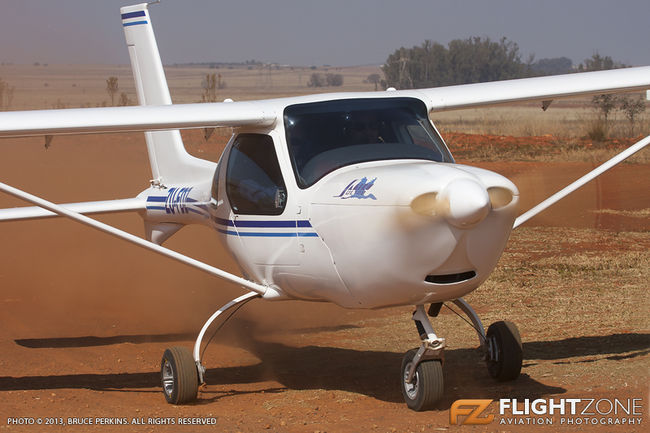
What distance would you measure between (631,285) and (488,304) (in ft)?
7.26

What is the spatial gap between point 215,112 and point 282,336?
14.0 ft

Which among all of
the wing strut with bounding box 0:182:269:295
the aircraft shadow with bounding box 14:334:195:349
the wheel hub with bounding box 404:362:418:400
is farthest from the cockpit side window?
the aircraft shadow with bounding box 14:334:195:349

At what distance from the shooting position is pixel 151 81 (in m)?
12.1

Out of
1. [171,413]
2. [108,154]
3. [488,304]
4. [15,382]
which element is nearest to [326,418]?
[171,413]

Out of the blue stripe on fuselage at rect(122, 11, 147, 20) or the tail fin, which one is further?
the blue stripe on fuselage at rect(122, 11, 147, 20)

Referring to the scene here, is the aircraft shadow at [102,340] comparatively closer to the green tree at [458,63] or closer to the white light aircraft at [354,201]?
the white light aircraft at [354,201]

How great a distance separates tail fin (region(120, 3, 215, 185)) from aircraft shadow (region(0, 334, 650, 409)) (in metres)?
2.75

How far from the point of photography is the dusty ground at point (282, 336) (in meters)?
8.15

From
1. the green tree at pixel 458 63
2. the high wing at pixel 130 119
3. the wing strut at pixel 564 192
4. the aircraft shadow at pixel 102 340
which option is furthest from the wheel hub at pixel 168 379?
the green tree at pixel 458 63

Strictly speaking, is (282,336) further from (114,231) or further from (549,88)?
(549,88)

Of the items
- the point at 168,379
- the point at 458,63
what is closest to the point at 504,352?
the point at 168,379

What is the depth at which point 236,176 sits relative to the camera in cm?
892

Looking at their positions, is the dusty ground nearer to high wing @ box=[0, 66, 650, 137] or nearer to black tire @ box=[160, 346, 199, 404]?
black tire @ box=[160, 346, 199, 404]

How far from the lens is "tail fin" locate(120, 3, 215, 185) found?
1169 cm
